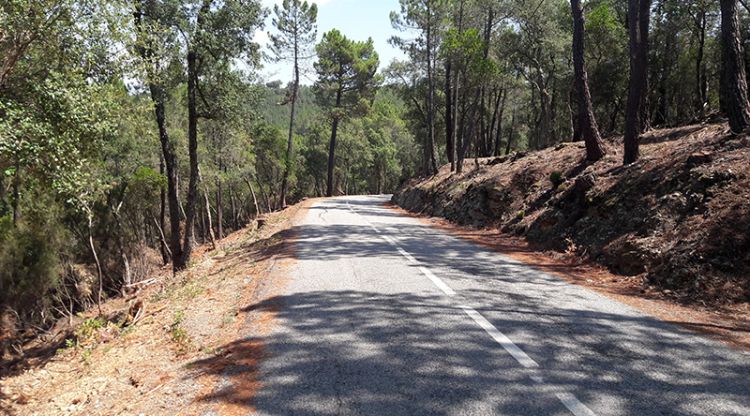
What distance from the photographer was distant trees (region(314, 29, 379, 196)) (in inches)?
1594

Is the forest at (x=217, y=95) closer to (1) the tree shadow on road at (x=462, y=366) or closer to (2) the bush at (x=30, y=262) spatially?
(2) the bush at (x=30, y=262)

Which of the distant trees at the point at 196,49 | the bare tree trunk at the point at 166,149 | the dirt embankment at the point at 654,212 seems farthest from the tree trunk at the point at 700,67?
the bare tree trunk at the point at 166,149

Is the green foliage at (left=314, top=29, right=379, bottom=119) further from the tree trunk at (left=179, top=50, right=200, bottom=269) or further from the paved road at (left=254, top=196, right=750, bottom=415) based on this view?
the paved road at (left=254, top=196, right=750, bottom=415)

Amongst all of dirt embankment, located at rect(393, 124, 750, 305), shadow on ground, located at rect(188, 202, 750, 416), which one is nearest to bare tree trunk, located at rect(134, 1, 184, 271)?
shadow on ground, located at rect(188, 202, 750, 416)

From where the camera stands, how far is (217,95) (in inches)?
647

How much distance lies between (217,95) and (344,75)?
2644cm

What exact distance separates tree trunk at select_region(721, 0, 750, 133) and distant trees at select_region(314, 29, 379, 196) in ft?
104

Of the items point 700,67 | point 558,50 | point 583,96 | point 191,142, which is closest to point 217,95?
point 191,142

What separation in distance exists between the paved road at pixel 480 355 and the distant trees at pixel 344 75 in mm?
34271

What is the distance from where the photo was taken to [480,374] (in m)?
4.05

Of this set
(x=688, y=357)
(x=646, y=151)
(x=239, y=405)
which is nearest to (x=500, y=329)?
(x=688, y=357)

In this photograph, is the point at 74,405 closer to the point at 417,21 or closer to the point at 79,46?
the point at 79,46

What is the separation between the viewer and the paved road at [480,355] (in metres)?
3.60

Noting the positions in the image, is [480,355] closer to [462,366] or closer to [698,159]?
[462,366]
